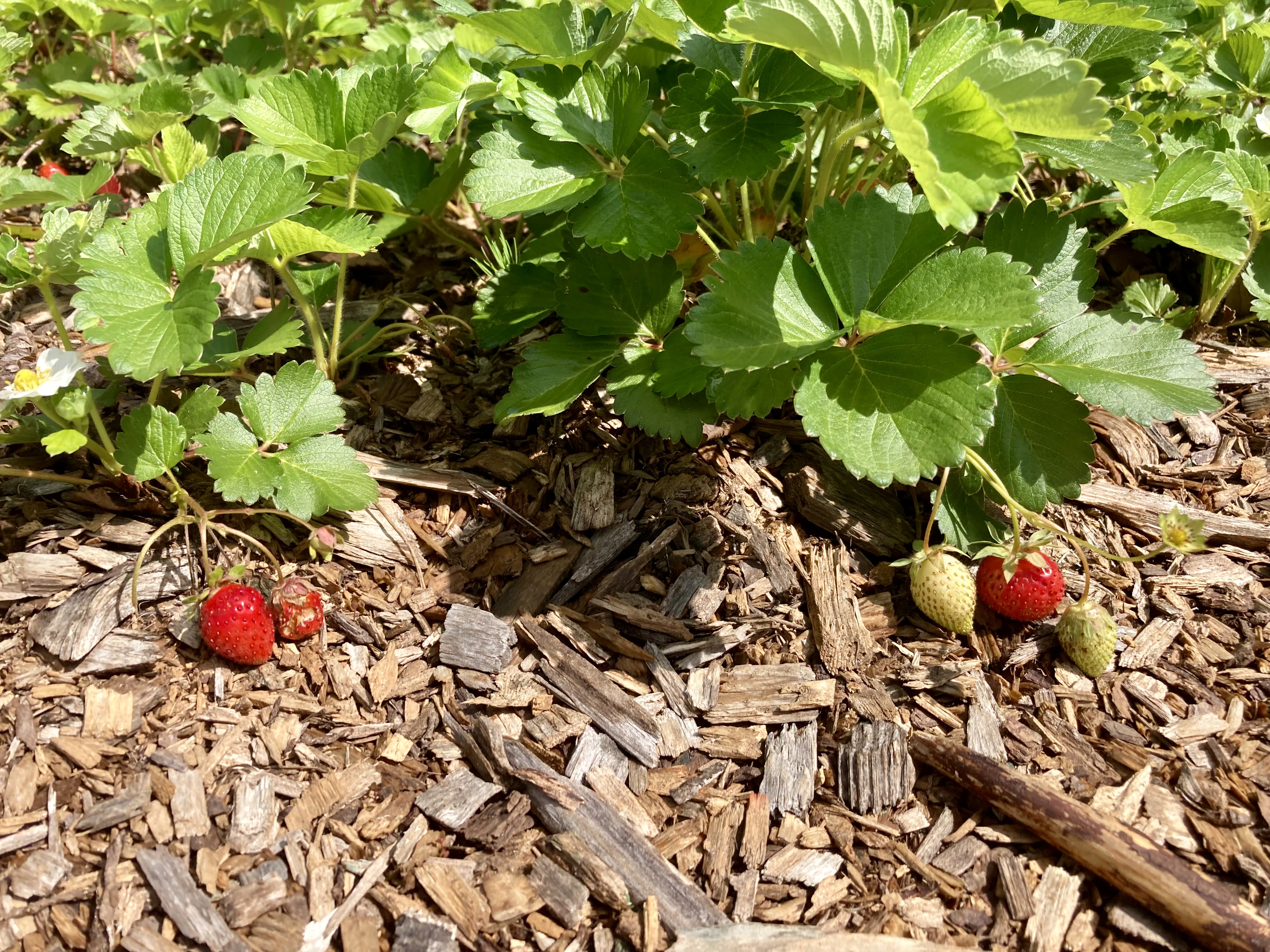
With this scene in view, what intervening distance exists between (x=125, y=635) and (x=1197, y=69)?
2699 millimetres

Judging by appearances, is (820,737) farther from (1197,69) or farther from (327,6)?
(327,6)

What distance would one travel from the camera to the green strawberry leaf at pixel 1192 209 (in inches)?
69.2

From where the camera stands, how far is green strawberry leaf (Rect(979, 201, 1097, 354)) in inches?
69.6

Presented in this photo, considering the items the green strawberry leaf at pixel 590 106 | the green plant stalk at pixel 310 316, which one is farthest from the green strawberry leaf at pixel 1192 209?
the green plant stalk at pixel 310 316

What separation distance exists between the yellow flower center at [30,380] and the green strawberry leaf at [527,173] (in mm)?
814

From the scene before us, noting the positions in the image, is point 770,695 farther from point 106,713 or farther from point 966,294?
point 106,713

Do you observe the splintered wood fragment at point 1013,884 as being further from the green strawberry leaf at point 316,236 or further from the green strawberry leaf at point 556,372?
the green strawberry leaf at point 316,236

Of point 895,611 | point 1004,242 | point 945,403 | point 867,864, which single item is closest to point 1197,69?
point 1004,242

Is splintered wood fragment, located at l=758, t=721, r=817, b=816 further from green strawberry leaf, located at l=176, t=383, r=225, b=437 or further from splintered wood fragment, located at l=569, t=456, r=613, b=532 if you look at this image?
green strawberry leaf, located at l=176, t=383, r=225, b=437

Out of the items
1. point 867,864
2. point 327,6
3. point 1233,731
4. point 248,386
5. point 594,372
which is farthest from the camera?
point 327,6

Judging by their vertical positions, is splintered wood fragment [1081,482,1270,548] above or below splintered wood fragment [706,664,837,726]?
above

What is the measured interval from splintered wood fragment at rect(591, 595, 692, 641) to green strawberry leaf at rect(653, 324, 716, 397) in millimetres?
407

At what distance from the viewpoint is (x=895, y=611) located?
1.79 metres

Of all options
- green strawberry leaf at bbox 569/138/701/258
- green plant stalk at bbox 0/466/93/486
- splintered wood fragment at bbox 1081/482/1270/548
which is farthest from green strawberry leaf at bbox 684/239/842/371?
green plant stalk at bbox 0/466/93/486
